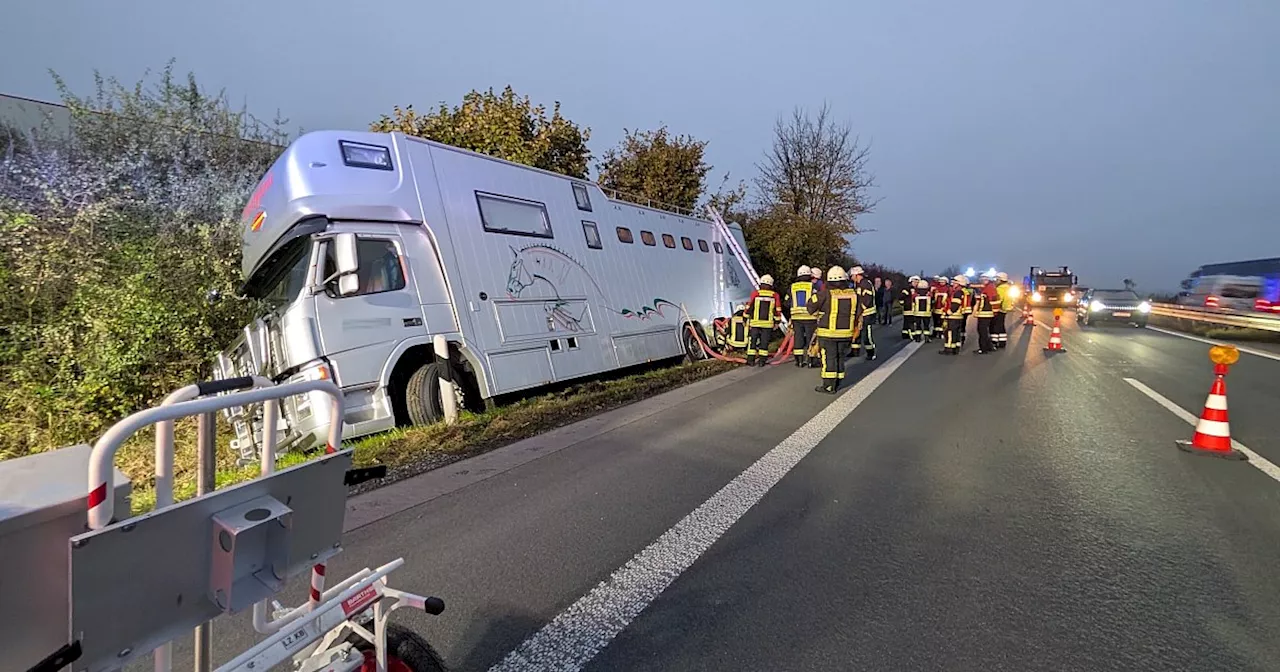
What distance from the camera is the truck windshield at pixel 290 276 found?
21.7 feet

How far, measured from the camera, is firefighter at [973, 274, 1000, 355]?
13992 mm

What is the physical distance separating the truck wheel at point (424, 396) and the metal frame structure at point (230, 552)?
504 centimetres

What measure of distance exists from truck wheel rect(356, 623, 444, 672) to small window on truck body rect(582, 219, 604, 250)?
8.27 meters

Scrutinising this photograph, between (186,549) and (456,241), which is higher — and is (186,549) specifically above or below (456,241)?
below

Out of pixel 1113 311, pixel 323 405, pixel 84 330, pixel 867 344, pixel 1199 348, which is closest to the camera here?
pixel 323 405

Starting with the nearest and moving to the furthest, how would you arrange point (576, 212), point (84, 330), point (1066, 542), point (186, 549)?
point (186, 549), point (1066, 542), point (84, 330), point (576, 212)

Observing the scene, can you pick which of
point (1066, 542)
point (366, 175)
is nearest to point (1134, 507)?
point (1066, 542)

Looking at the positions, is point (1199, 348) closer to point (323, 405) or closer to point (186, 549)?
point (323, 405)

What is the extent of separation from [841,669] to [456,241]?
6460 mm

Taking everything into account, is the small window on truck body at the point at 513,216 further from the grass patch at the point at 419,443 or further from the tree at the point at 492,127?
the tree at the point at 492,127

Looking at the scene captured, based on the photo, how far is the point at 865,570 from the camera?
3549 mm

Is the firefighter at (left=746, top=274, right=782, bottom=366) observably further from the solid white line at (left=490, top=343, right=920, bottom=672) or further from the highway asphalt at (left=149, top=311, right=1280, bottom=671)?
the solid white line at (left=490, top=343, right=920, bottom=672)

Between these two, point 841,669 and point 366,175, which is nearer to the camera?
point 841,669

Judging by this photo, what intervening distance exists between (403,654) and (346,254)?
5148 millimetres
